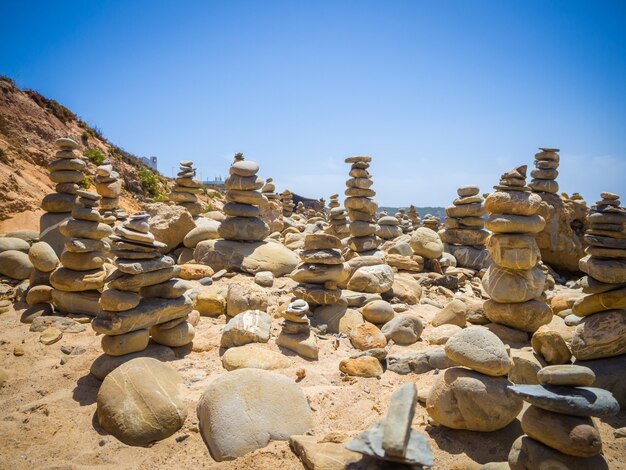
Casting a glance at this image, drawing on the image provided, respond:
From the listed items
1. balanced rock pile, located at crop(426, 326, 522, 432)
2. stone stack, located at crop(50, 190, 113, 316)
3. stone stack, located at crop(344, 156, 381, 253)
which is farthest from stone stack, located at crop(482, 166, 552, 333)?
stone stack, located at crop(50, 190, 113, 316)

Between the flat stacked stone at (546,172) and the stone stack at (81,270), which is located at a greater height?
the flat stacked stone at (546,172)

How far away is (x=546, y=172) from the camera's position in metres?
14.5

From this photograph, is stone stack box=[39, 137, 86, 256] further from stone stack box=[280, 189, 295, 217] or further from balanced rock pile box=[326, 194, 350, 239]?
stone stack box=[280, 189, 295, 217]

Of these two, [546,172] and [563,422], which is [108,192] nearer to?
[563,422]

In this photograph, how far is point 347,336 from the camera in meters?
6.70

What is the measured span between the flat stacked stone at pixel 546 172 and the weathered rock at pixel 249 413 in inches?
562

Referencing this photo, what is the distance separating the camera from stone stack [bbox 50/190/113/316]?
6.72 m

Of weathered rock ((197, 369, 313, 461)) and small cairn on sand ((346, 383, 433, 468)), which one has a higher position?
small cairn on sand ((346, 383, 433, 468))

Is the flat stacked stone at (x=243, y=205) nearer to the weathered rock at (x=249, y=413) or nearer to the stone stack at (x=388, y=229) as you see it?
the stone stack at (x=388, y=229)

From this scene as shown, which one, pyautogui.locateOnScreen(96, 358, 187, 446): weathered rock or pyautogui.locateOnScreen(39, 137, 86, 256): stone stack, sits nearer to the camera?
pyautogui.locateOnScreen(96, 358, 187, 446): weathered rock

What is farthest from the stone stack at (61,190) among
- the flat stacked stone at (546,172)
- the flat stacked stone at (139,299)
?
the flat stacked stone at (546,172)

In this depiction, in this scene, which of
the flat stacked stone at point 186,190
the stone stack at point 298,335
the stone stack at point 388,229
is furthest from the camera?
the flat stacked stone at point 186,190

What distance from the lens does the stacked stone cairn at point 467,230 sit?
13.4 m

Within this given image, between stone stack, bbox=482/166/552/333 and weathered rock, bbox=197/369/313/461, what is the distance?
412cm
